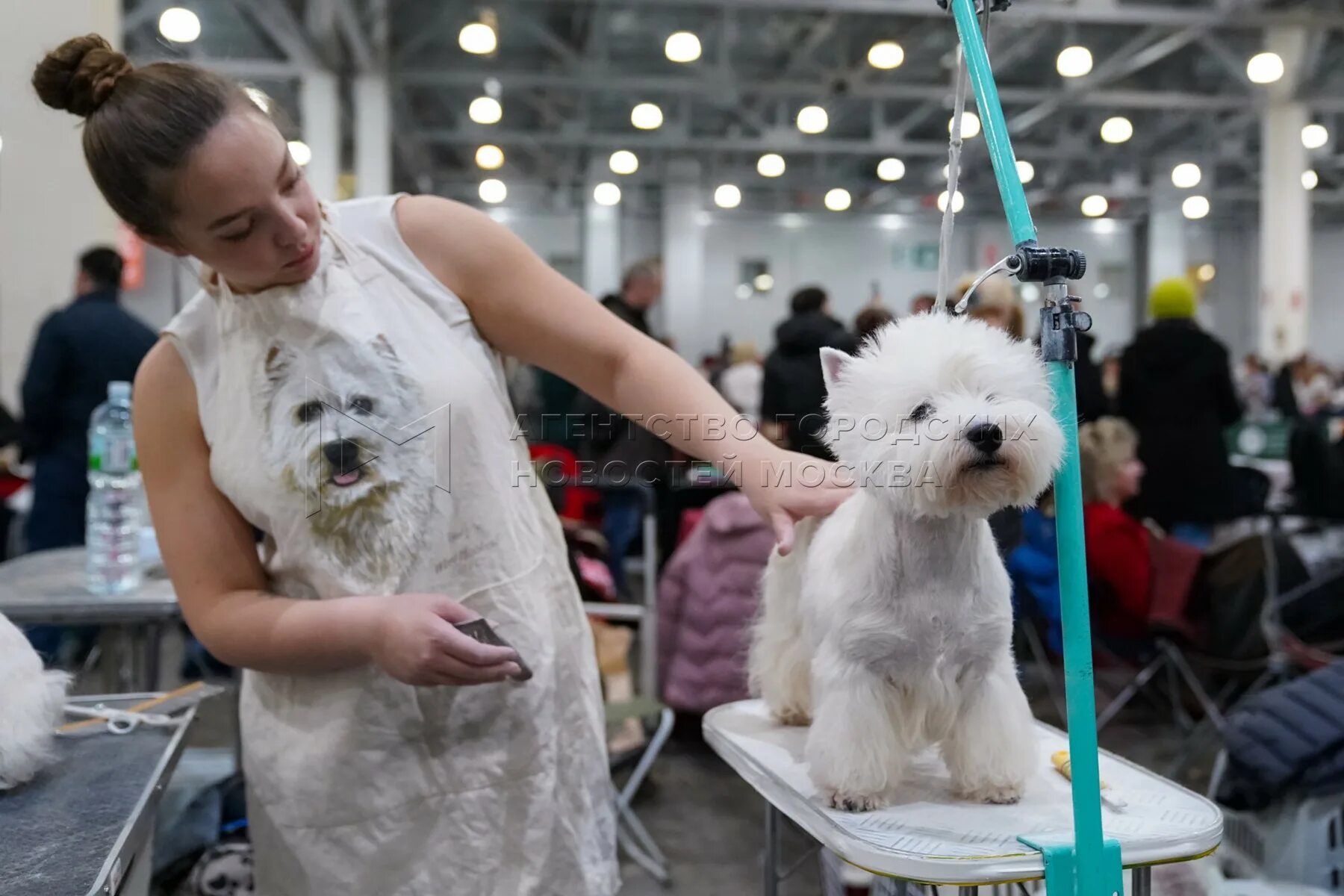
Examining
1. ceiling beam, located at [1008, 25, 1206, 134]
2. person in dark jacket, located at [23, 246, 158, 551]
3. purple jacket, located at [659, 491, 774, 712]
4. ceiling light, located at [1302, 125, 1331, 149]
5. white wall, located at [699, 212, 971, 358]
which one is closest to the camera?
purple jacket, located at [659, 491, 774, 712]

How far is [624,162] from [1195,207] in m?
5.95

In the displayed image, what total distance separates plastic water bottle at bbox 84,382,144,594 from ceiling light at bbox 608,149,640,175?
360 inches

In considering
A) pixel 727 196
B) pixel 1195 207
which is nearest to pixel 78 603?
pixel 1195 207

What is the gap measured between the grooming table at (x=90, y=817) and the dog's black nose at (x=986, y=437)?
2.77 feet

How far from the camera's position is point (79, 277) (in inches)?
124

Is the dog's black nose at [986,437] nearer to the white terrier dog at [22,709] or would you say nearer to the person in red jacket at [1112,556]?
the white terrier dog at [22,709]

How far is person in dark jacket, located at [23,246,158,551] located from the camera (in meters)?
3.42

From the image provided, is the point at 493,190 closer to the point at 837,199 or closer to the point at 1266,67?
the point at 837,199

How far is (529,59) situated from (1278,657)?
8146 millimetres

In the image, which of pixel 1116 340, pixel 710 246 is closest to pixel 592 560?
pixel 1116 340

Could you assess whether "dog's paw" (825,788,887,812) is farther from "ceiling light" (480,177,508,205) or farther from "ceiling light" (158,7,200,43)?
"ceiling light" (480,177,508,205)

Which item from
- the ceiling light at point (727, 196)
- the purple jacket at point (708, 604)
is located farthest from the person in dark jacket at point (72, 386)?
the ceiling light at point (727, 196)

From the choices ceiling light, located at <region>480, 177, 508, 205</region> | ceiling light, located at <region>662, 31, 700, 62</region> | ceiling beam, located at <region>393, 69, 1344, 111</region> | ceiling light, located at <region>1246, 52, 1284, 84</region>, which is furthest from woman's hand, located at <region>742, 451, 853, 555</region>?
ceiling light, located at <region>480, 177, 508, 205</region>

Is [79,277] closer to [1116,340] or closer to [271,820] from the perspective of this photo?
[271,820]
